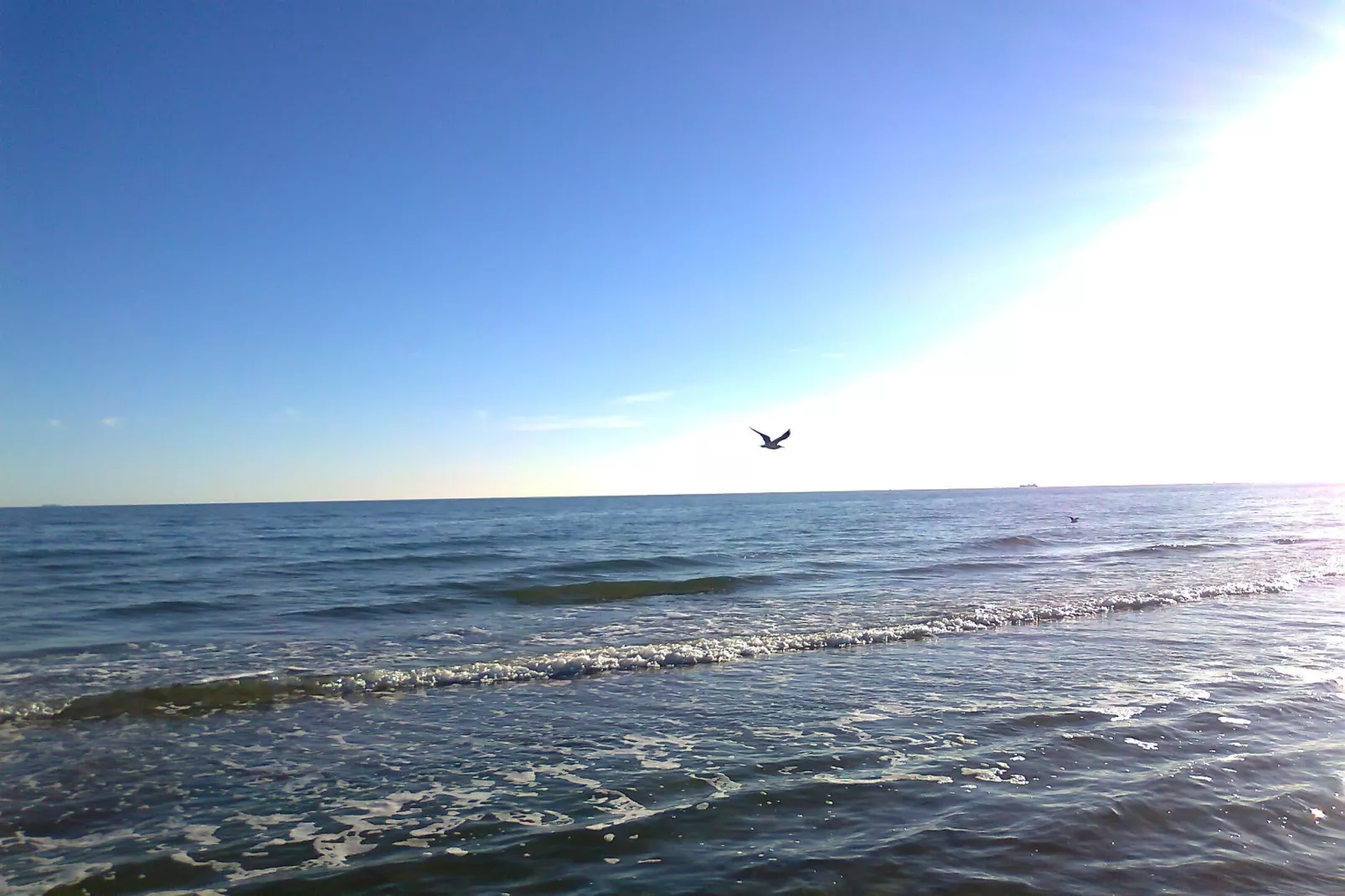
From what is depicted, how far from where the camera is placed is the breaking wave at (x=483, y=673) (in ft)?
41.8

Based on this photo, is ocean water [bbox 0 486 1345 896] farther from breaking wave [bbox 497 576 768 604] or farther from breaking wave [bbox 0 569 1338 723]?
breaking wave [bbox 497 576 768 604]

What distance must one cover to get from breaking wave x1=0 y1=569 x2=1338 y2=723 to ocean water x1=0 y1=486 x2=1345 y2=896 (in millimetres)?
82

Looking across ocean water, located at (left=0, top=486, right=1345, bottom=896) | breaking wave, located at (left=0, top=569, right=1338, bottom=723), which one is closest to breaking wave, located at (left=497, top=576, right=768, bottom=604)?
ocean water, located at (left=0, top=486, right=1345, bottom=896)

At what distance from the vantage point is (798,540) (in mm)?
49156

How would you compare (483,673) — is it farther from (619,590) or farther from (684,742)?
(619,590)

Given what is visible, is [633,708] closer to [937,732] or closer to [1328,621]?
[937,732]

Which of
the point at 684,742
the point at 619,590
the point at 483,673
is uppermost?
the point at 684,742

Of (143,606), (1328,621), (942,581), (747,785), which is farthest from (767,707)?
(143,606)

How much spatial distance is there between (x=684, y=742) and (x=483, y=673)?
581 centimetres

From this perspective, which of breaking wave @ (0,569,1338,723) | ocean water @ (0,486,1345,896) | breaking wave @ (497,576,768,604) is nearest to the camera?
ocean water @ (0,486,1345,896)

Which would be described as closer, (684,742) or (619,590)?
(684,742)

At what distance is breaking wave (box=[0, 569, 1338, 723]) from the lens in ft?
41.8

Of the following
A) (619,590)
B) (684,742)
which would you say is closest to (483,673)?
(684,742)

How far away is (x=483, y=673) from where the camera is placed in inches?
568
